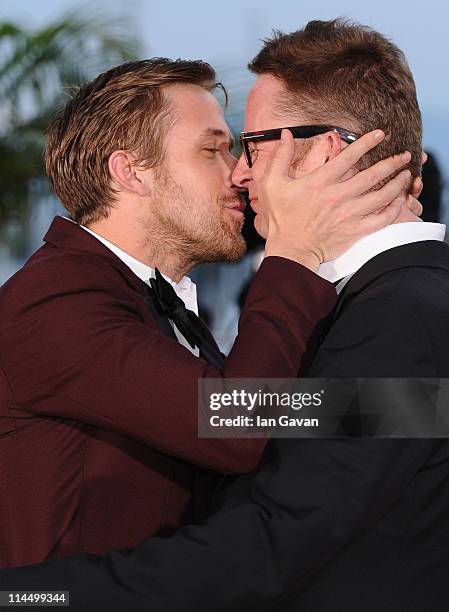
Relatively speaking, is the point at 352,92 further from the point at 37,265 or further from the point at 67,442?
the point at 67,442

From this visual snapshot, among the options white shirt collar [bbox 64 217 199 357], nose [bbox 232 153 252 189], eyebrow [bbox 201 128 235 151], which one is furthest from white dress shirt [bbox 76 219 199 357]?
eyebrow [bbox 201 128 235 151]

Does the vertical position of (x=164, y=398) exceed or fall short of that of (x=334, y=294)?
it falls short

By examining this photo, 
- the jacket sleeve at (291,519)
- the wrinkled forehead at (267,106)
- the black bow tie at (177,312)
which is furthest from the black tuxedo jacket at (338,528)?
the black bow tie at (177,312)

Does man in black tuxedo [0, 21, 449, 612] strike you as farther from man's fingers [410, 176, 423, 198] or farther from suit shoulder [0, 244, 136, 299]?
suit shoulder [0, 244, 136, 299]

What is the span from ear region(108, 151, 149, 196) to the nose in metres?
0.31

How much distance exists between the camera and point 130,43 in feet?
38.0

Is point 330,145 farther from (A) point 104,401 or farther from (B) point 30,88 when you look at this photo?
(B) point 30,88

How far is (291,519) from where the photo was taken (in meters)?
2.34

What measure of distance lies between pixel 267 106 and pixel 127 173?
685 millimetres

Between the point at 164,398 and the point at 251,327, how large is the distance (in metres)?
0.29

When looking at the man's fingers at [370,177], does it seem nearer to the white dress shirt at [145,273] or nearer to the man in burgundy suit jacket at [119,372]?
the man in burgundy suit jacket at [119,372]

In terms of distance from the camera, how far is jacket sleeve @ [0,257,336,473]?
2676 millimetres

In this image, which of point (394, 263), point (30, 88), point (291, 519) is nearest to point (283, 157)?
point (394, 263)

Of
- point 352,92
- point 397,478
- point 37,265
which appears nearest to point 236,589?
point 397,478
